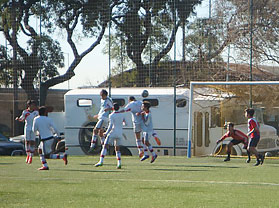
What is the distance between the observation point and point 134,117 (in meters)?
20.8

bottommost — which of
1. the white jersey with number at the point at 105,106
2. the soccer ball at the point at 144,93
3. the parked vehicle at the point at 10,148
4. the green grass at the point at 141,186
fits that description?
the parked vehicle at the point at 10,148

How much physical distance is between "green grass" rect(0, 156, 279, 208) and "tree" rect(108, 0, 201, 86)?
10020mm

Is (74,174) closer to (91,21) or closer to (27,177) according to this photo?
(27,177)

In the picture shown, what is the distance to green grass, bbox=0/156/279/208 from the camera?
1041 centimetres

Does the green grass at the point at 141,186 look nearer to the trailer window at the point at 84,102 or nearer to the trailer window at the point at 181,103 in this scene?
the trailer window at the point at 181,103

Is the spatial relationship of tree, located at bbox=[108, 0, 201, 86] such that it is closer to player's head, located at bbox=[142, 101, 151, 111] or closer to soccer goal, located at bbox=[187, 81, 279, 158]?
soccer goal, located at bbox=[187, 81, 279, 158]

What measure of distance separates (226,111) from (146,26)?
21.5 feet

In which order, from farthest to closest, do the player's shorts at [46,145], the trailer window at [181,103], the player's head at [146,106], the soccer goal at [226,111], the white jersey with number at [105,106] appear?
the trailer window at [181,103]
the soccer goal at [226,111]
the white jersey with number at [105,106]
the player's head at [146,106]
the player's shorts at [46,145]

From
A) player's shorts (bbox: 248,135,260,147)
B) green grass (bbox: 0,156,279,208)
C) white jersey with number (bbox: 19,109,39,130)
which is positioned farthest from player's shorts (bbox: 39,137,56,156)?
player's shorts (bbox: 248,135,260,147)

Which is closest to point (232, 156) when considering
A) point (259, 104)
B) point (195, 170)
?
point (259, 104)

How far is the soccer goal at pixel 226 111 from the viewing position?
72.7 ft

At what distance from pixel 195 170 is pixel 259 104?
6.72 meters

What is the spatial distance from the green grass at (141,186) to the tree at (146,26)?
10.0 meters

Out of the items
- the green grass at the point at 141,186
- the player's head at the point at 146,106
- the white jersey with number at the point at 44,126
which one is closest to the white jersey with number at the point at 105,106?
the player's head at the point at 146,106
